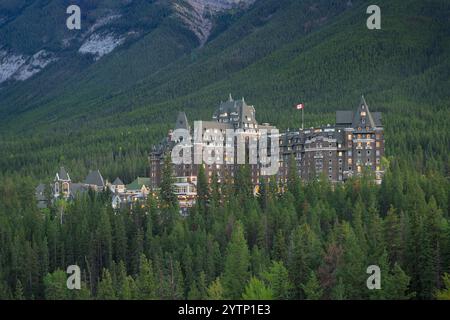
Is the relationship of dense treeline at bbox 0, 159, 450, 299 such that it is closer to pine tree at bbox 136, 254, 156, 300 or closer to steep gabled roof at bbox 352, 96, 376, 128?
pine tree at bbox 136, 254, 156, 300

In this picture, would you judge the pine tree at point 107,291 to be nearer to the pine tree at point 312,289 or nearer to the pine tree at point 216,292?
the pine tree at point 216,292

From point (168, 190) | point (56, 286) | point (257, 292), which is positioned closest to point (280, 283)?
point (257, 292)

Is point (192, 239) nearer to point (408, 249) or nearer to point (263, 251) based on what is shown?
point (263, 251)

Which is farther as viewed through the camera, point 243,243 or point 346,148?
point 346,148

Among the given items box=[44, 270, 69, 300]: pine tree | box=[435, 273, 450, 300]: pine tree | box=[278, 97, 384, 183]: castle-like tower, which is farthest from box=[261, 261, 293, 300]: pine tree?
box=[278, 97, 384, 183]: castle-like tower

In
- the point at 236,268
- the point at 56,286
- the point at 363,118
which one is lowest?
the point at 56,286

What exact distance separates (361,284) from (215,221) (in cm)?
4281

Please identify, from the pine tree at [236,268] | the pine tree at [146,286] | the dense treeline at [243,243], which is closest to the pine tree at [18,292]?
the dense treeline at [243,243]

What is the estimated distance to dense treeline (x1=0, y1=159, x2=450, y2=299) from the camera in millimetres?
109812

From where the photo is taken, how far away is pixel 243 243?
127 m

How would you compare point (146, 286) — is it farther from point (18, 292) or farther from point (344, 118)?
point (344, 118)

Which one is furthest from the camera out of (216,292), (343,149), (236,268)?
(343,149)

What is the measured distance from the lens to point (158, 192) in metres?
180
